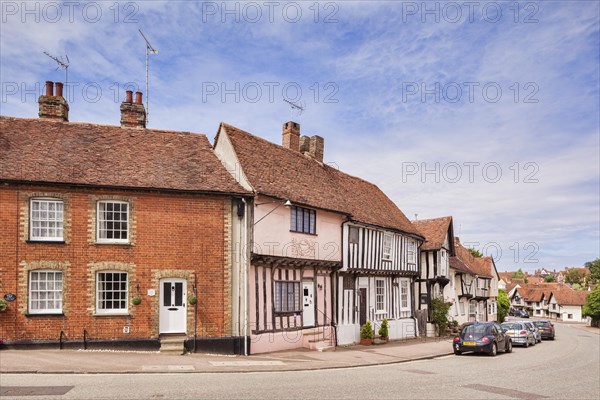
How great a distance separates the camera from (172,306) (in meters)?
19.4

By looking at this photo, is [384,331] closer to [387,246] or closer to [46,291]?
[387,246]

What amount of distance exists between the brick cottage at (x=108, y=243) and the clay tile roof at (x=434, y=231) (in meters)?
20.1

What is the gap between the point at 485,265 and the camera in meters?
58.7

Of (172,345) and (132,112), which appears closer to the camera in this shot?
(172,345)

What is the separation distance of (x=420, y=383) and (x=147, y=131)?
48.8 feet

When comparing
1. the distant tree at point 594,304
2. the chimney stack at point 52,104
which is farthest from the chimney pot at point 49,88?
the distant tree at point 594,304

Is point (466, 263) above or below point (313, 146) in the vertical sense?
below

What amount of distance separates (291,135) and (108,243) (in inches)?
492

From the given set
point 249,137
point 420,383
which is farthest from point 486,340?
point 249,137

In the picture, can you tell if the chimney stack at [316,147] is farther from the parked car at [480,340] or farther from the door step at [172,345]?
the door step at [172,345]

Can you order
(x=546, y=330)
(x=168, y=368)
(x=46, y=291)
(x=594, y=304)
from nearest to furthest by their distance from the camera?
(x=168, y=368), (x=46, y=291), (x=546, y=330), (x=594, y=304)

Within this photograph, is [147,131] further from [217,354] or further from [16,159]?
[217,354]

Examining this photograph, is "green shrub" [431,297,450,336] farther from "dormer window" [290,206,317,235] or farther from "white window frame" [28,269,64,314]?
"white window frame" [28,269,64,314]

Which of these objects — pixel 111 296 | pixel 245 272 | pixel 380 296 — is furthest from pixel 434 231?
pixel 111 296
